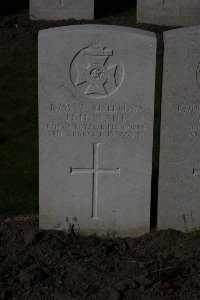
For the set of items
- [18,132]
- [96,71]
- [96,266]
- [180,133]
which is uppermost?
[96,71]

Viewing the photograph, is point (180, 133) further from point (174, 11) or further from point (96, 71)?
point (174, 11)

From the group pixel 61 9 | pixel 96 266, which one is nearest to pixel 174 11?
pixel 61 9

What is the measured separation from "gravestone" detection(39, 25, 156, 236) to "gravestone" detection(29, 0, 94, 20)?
23.0 feet

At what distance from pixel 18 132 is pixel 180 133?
10.1ft

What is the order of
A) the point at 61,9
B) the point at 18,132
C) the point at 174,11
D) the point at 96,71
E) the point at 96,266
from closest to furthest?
the point at 96,266 → the point at 96,71 → the point at 18,132 → the point at 174,11 → the point at 61,9

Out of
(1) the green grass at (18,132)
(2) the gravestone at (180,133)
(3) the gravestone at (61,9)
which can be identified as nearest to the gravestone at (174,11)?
(3) the gravestone at (61,9)

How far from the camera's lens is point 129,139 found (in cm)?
548

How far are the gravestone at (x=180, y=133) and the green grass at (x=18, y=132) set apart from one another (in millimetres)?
1276

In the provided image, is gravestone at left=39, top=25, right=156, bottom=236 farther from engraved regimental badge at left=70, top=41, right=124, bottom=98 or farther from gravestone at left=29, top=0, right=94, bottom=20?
gravestone at left=29, top=0, right=94, bottom=20

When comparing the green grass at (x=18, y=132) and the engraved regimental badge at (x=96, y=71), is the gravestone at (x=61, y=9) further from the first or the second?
the engraved regimental badge at (x=96, y=71)

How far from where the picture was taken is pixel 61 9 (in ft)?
40.2

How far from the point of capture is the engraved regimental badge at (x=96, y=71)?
529cm

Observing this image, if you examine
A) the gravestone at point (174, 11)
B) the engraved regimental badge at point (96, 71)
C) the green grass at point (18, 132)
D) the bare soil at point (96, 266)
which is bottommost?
the bare soil at point (96, 266)

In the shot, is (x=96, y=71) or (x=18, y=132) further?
(x=18, y=132)
